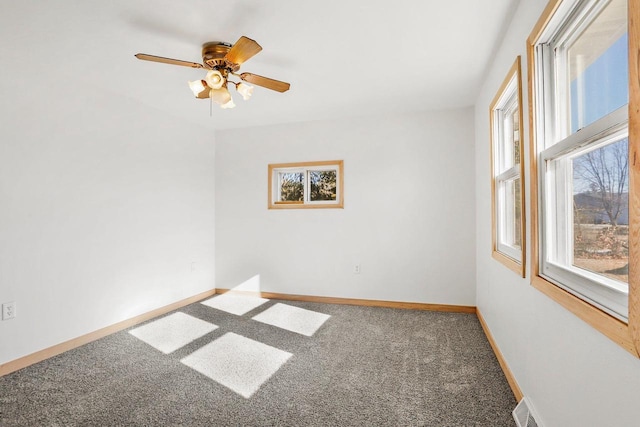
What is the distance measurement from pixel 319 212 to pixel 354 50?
2.17m

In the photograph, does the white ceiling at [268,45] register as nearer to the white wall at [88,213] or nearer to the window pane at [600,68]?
the white wall at [88,213]

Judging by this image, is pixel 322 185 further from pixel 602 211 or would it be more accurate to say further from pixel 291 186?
pixel 602 211

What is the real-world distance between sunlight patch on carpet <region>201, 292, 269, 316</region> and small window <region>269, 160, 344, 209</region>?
121 centimetres

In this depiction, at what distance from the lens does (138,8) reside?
1937 millimetres

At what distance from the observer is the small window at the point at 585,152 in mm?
1078

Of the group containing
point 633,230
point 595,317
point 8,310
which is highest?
point 633,230

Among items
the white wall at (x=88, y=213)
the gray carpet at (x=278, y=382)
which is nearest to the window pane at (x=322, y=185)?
the white wall at (x=88, y=213)

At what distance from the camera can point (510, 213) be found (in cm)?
264

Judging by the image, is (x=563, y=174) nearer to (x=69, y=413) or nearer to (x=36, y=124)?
(x=69, y=413)

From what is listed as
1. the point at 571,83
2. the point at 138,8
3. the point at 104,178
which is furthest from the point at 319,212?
the point at 571,83

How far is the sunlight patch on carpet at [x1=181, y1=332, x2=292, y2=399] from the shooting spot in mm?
2207

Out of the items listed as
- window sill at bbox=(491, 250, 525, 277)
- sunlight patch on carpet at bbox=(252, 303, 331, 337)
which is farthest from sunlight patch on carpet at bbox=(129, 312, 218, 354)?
window sill at bbox=(491, 250, 525, 277)

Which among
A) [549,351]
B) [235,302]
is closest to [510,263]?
[549,351]

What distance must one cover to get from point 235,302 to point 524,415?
10.6 feet
